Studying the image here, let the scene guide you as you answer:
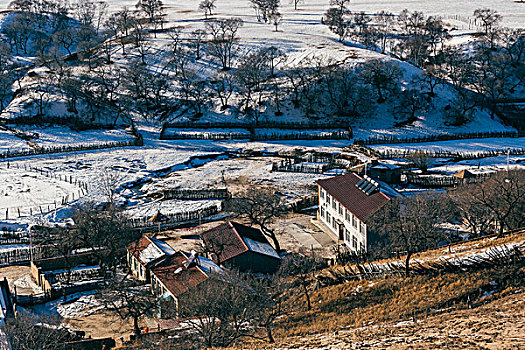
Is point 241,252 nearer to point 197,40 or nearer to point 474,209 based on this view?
point 474,209

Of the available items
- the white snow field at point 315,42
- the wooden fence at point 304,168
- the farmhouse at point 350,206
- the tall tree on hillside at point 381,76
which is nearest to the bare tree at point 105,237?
the farmhouse at point 350,206

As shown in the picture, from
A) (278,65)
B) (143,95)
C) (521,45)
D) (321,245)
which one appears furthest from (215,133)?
(521,45)

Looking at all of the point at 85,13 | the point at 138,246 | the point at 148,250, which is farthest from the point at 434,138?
the point at 85,13

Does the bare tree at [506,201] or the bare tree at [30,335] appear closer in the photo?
the bare tree at [30,335]

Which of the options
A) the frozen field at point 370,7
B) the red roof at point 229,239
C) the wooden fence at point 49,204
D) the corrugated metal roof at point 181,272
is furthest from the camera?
the frozen field at point 370,7

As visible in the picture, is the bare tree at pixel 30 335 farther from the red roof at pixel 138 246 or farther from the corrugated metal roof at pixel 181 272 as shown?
the red roof at pixel 138 246

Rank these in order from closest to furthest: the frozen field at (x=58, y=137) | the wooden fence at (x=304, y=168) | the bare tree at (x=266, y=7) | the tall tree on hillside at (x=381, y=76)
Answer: the wooden fence at (x=304, y=168)
the frozen field at (x=58, y=137)
the tall tree on hillside at (x=381, y=76)
the bare tree at (x=266, y=7)

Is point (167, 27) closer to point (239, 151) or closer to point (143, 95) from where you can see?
point (143, 95)

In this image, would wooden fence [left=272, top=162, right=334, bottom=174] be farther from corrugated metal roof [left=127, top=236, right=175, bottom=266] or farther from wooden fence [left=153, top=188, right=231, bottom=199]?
corrugated metal roof [left=127, top=236, right=175, bottom=266]
